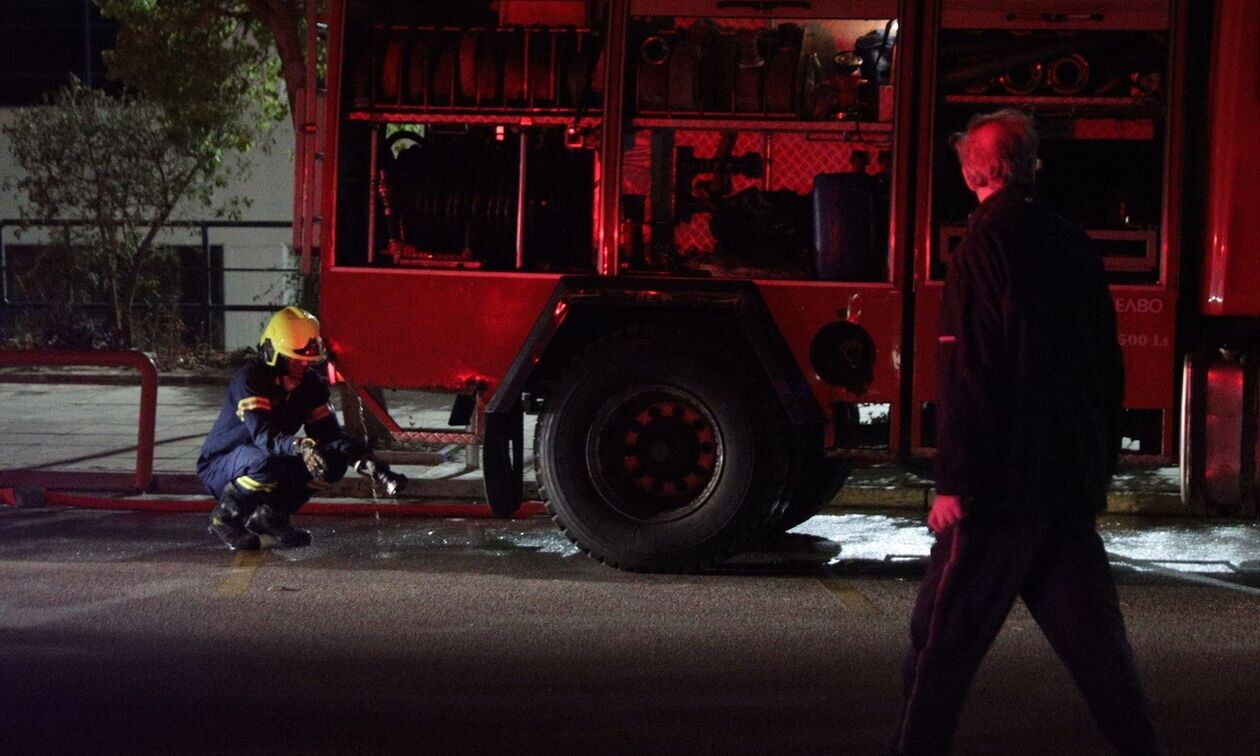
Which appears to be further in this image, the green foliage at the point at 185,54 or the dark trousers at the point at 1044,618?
the green foliage at the point at 185,54

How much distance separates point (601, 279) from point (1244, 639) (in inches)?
121

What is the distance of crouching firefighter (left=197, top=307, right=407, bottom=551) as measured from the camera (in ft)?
23.6

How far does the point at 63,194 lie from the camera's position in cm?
1720

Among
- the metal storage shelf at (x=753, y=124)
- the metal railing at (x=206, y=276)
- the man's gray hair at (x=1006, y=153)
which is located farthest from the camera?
the metal railing at (x=206, y=276)

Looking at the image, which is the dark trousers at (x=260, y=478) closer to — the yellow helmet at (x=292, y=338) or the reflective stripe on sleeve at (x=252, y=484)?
the reflective stripe on sleeve at (x=252, y=484)

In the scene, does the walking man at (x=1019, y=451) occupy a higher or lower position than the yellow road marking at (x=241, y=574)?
higher

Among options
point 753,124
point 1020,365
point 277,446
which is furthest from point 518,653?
point 753,124

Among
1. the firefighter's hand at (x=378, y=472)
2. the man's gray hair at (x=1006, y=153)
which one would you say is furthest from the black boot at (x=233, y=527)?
the man's gray hair at (x=1006, y=153)

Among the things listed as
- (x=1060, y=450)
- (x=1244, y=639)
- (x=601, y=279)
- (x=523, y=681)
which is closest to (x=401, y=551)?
(x=601, y=279)

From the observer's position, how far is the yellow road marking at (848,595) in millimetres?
6414

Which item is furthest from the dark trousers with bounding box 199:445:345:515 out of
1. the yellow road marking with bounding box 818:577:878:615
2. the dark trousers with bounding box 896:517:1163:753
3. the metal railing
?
Result: the metal railing

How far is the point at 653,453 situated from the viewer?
715 cm

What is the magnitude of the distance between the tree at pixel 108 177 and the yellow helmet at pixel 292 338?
990cm

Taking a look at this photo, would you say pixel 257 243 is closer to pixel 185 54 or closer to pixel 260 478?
pixel 185 54
